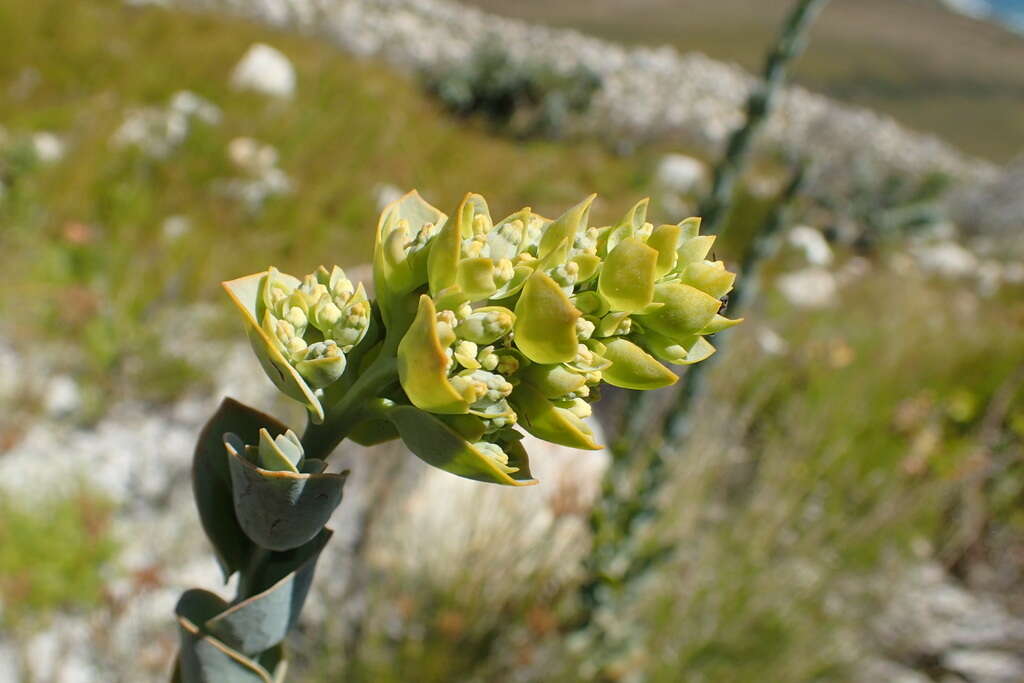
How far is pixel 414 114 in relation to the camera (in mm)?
8328

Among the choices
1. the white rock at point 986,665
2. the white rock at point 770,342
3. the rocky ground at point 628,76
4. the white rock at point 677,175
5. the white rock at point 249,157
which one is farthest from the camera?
the rocky ground at point 628,76

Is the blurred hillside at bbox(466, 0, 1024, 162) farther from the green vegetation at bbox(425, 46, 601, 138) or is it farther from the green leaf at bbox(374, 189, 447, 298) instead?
the green leaf at bbox(374, 189, 447, 298)

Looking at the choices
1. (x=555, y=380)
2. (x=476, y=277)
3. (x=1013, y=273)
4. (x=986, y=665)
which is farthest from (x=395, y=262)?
(x=1013, y=273)

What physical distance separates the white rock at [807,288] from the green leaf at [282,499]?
6.44 metres

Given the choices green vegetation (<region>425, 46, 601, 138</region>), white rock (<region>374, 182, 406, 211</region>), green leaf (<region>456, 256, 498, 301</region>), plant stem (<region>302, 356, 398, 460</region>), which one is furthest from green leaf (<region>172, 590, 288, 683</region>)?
green vegetation (<region>425, 46, 601, 138</region>)

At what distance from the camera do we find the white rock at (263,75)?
7.21m

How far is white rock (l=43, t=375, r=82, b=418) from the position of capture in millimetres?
3549

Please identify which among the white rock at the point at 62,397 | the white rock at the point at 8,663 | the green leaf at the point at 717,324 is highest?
the green leaf at the point at 717,324

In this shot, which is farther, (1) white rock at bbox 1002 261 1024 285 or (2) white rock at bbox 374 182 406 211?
(1) white rock at bbox 1002 261 1024 285

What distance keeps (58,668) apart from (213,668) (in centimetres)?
168

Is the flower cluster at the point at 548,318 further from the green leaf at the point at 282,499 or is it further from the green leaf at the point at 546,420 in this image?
the green leaf at the point at 282,499

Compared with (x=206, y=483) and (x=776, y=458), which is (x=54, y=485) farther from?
(x=776, y=458)

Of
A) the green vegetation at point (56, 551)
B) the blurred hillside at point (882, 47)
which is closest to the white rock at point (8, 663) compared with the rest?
the green vegetation at point (56, 551)

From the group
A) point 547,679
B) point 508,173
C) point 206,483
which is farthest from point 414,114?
point 206,483
